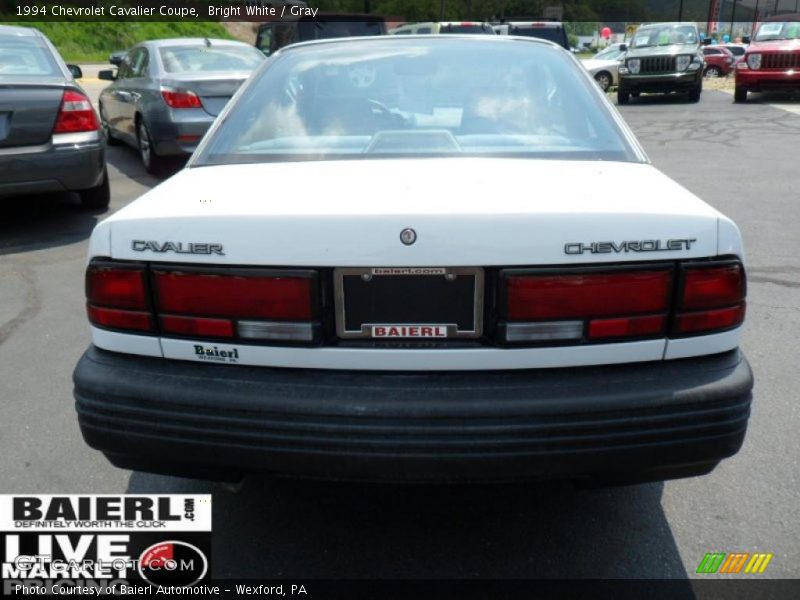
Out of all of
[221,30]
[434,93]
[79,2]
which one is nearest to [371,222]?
[434,93]

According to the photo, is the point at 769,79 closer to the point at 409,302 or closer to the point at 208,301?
the point at 409,302

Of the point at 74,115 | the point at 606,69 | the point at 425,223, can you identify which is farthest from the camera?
the point at 606,69

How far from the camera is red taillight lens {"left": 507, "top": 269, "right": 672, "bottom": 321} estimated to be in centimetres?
201

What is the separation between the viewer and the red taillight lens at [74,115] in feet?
19.8

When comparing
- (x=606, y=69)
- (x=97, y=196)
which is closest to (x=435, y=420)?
(x=97, y=196)

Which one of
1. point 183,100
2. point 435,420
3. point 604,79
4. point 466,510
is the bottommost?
point 604,79

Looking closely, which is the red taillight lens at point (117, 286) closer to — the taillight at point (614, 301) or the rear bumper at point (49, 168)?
the taillight at point (614, 301)

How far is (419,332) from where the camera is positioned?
2.06 m

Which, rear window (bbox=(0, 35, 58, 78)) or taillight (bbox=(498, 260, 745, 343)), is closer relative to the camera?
taillight (bbox=(498, 260, 745, 343))

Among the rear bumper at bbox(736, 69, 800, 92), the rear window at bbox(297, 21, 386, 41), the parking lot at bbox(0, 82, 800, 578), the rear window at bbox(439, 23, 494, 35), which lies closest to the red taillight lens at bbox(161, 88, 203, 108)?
the parking lot at bbox(0, 82, 800, 578)

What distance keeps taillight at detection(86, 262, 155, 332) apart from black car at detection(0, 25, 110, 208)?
13.8ft

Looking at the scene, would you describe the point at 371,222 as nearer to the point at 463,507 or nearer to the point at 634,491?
the point at 463,507

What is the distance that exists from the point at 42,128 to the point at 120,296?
4387mm

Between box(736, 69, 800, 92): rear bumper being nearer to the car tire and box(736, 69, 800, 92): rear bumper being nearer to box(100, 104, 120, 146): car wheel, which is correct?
box(100, 104, 120, 146): car wheel
